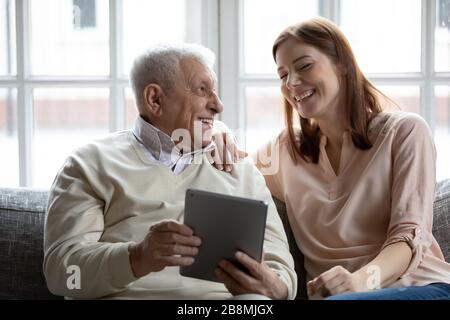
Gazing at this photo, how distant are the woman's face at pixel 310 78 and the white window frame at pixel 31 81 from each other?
0.74m

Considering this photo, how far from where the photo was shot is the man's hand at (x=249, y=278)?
5.72 feet

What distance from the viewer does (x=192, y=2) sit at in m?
2.75

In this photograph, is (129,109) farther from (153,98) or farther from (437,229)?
(437,229)

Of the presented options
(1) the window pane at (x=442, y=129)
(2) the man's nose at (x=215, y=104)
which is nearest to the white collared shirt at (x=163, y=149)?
(2) the man's nose at (x=215, y=104)

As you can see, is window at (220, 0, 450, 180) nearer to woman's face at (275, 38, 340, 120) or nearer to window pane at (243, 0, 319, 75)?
window pane at (243, 0, 319, 75)

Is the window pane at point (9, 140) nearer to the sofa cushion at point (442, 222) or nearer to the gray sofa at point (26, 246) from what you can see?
the gray sofa at point (26, 246)

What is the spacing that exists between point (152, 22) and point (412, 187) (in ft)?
4.05

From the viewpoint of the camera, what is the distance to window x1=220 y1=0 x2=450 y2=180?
106 inches

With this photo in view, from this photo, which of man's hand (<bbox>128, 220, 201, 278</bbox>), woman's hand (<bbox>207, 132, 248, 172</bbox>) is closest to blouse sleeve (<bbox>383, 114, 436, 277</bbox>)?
woman's hand (<bbox>207, 132, 248, 172</bbox>)

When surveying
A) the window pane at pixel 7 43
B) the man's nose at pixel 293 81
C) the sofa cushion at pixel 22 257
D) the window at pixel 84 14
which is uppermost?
the window at pixel 84 14
